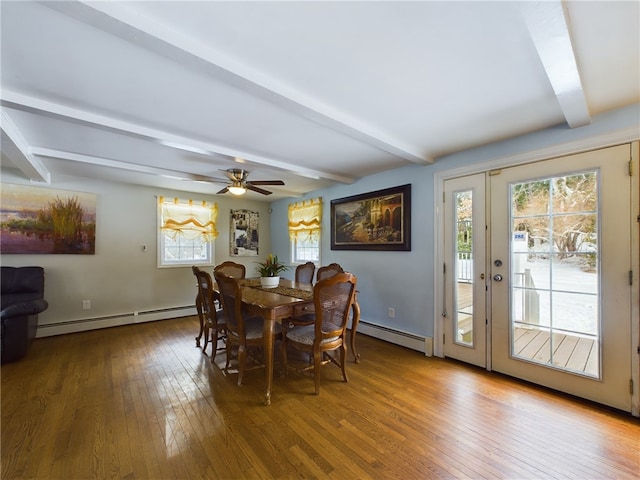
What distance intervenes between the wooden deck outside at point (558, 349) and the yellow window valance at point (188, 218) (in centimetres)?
476

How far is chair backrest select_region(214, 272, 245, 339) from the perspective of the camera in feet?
7.52

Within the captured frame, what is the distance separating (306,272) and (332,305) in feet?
5.64

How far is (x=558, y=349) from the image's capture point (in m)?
2.26

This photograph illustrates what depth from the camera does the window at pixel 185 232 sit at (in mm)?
4555

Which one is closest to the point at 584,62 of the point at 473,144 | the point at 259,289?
the point at 473,144

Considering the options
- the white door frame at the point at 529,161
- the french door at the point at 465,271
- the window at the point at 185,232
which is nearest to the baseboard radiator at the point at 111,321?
the window at the point at 185,232

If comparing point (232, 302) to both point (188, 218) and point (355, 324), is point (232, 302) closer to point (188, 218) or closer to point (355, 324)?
point (355, 324)

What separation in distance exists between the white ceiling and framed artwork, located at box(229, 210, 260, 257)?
2810mm

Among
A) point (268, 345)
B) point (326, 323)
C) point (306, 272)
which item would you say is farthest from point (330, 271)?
point (268, 345)

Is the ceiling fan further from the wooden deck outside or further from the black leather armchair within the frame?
the wooden deck outside

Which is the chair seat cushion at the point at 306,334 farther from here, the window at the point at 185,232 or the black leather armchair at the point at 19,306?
the window at the point at 185,232

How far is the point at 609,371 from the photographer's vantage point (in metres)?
2.01

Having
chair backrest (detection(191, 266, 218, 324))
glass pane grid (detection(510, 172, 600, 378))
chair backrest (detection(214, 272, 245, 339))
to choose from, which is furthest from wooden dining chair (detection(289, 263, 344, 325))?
glass pane grid (detection(510, 172, 600, 378))

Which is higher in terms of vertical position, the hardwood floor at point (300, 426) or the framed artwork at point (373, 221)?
the framed artwork at point (373, 221)
